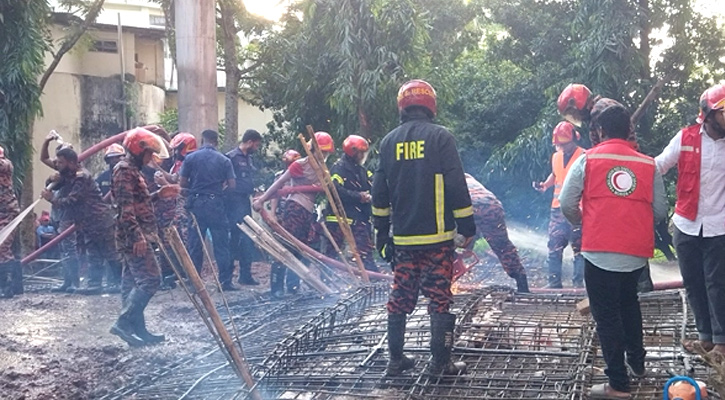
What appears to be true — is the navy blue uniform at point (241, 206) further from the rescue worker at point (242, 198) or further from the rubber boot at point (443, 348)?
the rubber boot at point (443, 348)

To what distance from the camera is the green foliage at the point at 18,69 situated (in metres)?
11.9

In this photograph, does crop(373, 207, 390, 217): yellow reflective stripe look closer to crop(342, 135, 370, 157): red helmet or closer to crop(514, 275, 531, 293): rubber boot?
crop(514, 275, 531, 293): rubber boot

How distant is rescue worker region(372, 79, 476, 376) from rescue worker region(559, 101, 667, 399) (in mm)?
874

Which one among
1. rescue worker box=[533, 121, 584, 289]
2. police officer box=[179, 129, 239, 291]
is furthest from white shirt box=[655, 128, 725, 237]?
police officer box=[179, 129, 239, 291]

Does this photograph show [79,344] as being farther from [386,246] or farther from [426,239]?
[426,239]

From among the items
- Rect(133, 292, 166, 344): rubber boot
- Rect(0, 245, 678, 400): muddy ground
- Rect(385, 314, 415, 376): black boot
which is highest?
Rect(385, 314, 415, 376): black boot

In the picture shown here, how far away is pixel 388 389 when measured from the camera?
184 inches

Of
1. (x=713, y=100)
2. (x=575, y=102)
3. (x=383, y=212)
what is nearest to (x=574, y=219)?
(x=713, y=100)

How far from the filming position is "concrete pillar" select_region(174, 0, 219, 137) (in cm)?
1243

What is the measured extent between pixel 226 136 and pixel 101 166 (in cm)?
445

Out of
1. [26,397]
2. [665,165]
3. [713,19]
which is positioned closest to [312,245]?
[26,397]

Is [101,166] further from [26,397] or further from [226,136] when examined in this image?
[26,397]

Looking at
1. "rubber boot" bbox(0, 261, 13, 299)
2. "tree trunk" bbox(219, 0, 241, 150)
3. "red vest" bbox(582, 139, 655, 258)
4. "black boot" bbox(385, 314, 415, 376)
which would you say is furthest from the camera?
"tree trunk" bbox(219, 0, 241, 150)

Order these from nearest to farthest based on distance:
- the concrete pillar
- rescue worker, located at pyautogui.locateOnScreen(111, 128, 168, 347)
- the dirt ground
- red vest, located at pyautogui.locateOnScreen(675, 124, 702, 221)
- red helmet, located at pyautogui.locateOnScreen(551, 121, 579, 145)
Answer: red vest, located at pyautogui.locateOnScreen(675, 124, 702, 221) < the dirt ground < rescue worker, located at pyautogui.locateOnScreen(111, 128, 168, 347) < red helmet, located at pyautogui.locateOnScreen(551, 121, 579, 145) < the concrete pillar
